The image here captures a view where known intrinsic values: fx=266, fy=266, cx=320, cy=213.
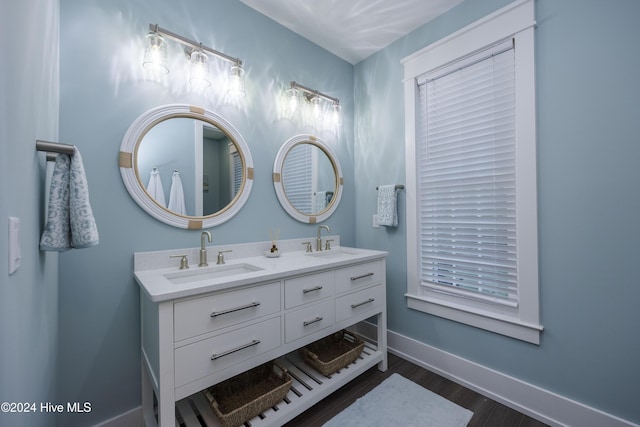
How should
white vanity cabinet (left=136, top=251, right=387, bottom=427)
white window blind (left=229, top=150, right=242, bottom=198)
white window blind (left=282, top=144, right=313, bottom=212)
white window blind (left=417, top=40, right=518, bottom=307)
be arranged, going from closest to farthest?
white vanity cabinet (left=136, top=251, right=387, bottom=427) < white window blind (left=417, top=40, right=518, bottom=307) < white window blind (left=229, top=150, right=242, bottom=198) < white window blind (left=282, top=144, right=313, bottom=212)

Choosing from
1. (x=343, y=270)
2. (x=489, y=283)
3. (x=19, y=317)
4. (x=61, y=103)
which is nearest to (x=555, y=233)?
(x=489, y=283)

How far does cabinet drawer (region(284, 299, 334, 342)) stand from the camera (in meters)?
1.40

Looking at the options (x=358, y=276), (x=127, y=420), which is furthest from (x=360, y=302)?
(x=127, y=420)

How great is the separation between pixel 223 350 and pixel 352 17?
90.7 inches

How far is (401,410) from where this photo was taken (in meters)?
1.56

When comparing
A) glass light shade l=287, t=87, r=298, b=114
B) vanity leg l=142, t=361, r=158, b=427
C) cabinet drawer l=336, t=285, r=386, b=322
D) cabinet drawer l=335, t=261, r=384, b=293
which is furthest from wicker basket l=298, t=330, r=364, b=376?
glass light shade l=287, t=87, r=298, b=114

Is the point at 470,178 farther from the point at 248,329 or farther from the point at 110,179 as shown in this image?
the point at 110,179

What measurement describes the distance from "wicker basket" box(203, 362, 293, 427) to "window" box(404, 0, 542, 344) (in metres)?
1.17

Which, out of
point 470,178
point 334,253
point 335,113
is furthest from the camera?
point 335,113

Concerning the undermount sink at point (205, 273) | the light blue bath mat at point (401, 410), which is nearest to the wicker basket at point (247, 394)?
the light blue bath mat at point (401, 410)

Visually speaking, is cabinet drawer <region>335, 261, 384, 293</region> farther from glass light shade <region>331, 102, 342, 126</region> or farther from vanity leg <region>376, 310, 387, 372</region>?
glass light shade <region>331, 102, 342, 126</region>

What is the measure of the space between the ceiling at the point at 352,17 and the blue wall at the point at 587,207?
1.52 ft

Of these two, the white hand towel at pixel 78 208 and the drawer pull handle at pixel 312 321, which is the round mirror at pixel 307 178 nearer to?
the drawer pull handle at pixel 312 321

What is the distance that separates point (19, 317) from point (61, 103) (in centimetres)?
107
